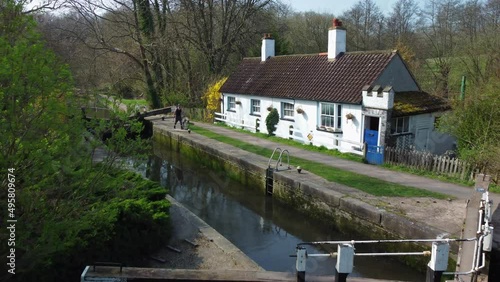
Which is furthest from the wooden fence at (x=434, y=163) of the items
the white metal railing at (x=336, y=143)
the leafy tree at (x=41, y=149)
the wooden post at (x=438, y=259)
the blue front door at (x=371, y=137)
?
the leafy tree at (x=41, y=149)

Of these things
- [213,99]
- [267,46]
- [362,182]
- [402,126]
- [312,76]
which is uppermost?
[267,46]

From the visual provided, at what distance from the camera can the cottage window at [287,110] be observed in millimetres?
22109

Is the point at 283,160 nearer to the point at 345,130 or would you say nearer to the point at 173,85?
the point at 345,130

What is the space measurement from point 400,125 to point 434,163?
2.86 metres

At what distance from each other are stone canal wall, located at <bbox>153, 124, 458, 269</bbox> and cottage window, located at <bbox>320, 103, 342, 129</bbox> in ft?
12.6

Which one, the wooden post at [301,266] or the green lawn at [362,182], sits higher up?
the wooden post at [301,266]

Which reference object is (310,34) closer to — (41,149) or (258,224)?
(258,224)

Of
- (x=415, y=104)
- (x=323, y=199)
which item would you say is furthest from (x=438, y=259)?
(x=415, y=104)

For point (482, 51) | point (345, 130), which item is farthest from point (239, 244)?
point (482, 51)

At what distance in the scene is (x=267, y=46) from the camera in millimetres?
26375

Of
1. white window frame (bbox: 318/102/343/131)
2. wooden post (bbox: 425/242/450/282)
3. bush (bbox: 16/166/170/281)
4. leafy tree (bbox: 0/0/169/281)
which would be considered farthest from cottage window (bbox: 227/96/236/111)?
wooden post (bbox: 425/242/450/282)

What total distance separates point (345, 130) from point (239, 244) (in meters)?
8.86

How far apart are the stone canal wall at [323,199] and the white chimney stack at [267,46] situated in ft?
25.7

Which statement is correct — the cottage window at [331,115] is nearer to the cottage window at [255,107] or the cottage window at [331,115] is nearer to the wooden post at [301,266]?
the cottage window at [255,107]
